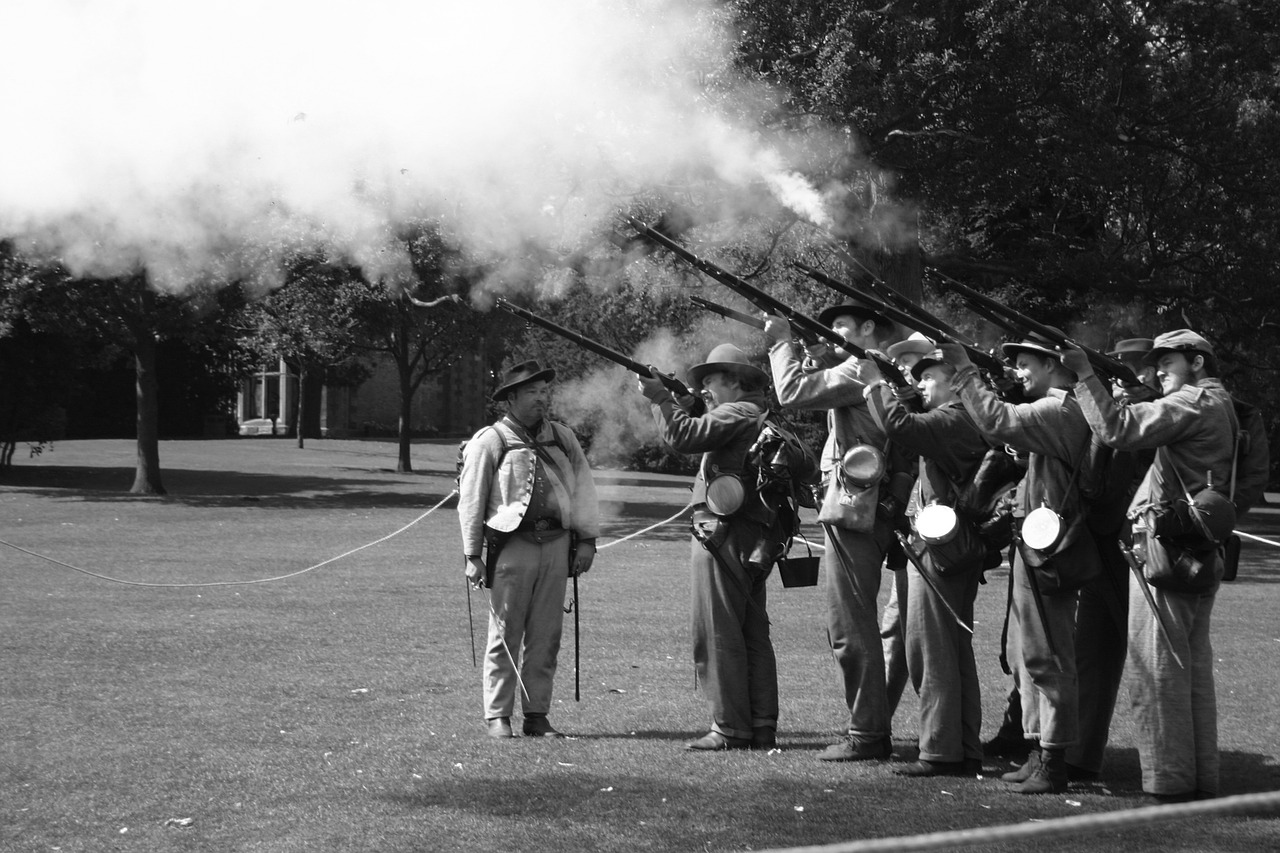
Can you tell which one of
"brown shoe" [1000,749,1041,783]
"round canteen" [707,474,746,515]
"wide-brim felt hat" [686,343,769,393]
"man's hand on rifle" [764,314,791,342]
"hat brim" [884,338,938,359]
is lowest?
"brown shoe" [1000,749,1041,783]

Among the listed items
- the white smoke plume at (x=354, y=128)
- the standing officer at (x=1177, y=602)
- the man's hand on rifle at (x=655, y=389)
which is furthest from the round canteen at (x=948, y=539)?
the white smoke plume at (x=354, y=128)

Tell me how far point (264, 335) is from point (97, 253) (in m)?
12.9

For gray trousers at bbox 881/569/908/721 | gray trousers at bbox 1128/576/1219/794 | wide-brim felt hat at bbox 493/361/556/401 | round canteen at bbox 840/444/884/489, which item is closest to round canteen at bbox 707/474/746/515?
round canteen at bbox 840/444/884/489

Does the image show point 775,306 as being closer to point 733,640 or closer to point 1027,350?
point 1027,350

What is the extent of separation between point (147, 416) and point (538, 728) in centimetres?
2330

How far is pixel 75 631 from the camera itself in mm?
12023

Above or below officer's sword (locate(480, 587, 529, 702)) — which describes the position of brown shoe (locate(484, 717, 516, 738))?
below

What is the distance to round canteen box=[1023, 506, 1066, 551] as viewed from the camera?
268 inches

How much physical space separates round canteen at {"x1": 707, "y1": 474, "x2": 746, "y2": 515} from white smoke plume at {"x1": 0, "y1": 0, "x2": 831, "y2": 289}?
5.72 metres

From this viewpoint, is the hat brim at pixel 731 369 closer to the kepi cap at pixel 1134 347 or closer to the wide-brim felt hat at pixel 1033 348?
the wide-brim felt hat at pixel 1033 348

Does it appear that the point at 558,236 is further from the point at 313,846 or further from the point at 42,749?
the point at 313,846

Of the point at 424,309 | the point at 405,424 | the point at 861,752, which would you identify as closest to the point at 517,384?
the point at 861,752

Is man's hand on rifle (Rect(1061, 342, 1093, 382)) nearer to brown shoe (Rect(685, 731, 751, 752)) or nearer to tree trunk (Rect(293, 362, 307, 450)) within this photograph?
brown shoe (Rect(685, 731, 751, 752))

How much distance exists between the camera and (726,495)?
7953mm
